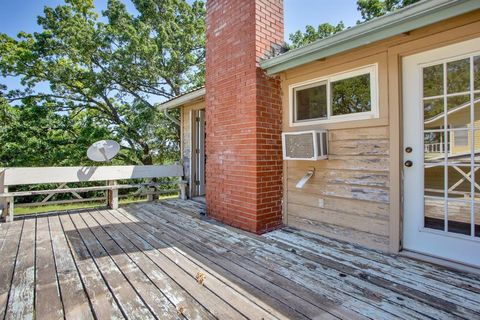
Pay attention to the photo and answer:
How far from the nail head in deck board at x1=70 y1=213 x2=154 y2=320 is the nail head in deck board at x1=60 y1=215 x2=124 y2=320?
38 mm

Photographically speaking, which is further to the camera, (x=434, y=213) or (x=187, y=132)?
(x=187, y=132)

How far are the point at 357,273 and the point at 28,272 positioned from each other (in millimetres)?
2839

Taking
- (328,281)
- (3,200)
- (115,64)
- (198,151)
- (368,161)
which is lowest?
(328,281)

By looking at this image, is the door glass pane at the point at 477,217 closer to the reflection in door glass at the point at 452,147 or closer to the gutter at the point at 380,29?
the reflection in door glass at the point at 452,147

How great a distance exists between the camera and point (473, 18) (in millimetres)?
2096

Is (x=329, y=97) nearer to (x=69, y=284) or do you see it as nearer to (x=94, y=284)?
(x=94, y=284)

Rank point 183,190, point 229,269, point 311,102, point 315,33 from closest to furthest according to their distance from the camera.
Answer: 1. point 229,269
2. point 311,102
3. point 183,190
4. point 315,33

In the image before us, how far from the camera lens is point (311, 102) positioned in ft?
10.9

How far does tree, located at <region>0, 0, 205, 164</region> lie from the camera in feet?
30.4

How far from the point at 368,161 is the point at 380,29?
126cm

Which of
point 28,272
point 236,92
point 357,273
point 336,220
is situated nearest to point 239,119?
point 236,92

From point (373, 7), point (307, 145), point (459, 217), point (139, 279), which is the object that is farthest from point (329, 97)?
point (373, 7)

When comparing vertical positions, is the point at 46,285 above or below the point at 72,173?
below

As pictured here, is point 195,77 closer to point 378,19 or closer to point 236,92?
point 236,92
